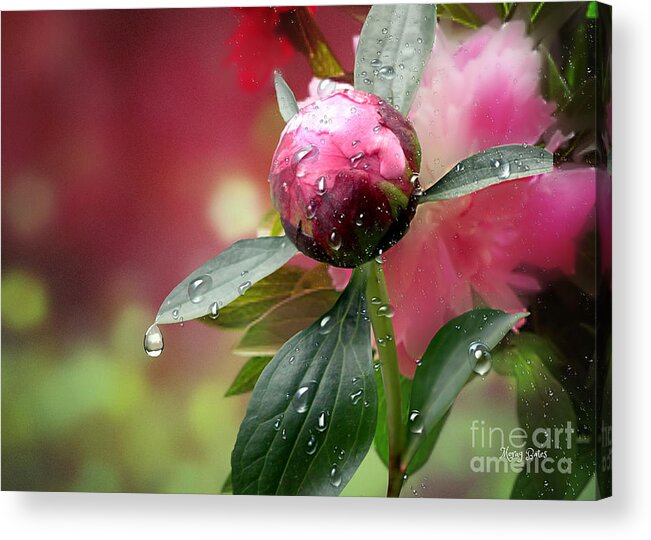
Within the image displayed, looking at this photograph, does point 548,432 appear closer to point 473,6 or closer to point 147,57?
point 473,6

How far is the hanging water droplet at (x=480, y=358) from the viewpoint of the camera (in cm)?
153

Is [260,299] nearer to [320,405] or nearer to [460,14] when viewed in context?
[320,405]

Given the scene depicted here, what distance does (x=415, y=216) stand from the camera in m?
1.53

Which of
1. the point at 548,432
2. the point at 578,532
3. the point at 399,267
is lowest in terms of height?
the point at 578,532

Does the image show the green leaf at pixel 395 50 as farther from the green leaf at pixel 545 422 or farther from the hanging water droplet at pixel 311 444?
the hanging water droplet at pixel 311 444

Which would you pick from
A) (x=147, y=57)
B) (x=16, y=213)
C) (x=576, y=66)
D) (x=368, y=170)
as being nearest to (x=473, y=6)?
(x=576, y=66)

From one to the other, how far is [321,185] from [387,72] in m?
0.22

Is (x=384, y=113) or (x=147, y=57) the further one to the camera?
(x=147, y=57)

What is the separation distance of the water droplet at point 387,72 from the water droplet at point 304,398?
46 cm

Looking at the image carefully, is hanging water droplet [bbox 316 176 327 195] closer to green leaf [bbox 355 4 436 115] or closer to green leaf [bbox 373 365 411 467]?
green leaf [bbox 355 4 436 115]

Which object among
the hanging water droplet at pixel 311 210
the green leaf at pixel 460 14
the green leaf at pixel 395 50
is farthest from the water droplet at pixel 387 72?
the hanging water droplet at pixel 311 210

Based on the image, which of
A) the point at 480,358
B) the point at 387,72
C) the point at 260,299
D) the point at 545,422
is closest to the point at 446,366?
the point at 480,358

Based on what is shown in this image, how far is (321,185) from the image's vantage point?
1458 mm

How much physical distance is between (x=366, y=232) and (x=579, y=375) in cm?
37
